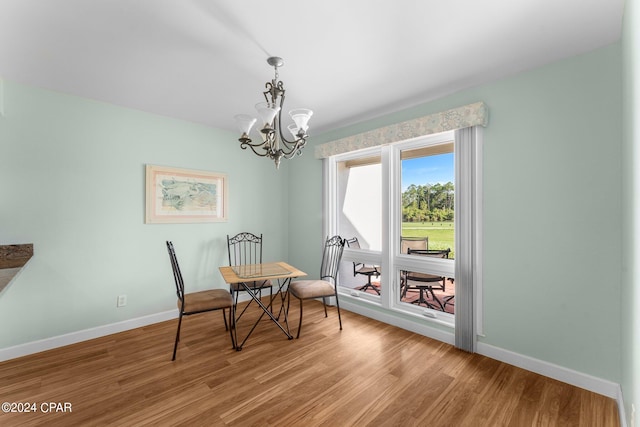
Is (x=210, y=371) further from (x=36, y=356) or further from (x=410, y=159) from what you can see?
(x=410, y=159)

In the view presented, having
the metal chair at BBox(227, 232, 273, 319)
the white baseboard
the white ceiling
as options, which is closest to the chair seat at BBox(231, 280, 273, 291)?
the metal chair at BBox(227, 232, 273, 319)

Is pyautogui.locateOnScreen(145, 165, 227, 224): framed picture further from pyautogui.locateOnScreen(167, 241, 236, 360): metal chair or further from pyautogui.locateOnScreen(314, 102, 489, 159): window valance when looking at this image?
pyautogui.locateOnScreen(314, 102, 489, 159): window valance

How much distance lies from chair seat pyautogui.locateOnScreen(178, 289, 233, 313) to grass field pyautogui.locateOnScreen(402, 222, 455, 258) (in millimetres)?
2144

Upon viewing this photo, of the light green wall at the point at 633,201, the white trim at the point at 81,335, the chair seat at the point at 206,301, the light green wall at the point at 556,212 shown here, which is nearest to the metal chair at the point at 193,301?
the chair seat at the point at 206,301

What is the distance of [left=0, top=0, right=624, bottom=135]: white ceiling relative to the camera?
1.63 meters

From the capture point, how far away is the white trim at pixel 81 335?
98.3 inches

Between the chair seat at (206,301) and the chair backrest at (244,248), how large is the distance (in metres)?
1.23

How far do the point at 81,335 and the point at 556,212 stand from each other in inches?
180

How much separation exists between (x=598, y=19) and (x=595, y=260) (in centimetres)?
161

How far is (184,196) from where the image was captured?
357cm

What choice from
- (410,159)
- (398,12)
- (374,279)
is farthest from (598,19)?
(374,279)

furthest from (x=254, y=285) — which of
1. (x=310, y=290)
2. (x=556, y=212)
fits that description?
(x=556, y=212)

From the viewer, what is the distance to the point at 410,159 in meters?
3.22

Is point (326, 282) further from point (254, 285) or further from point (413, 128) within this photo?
point (413, 128)
